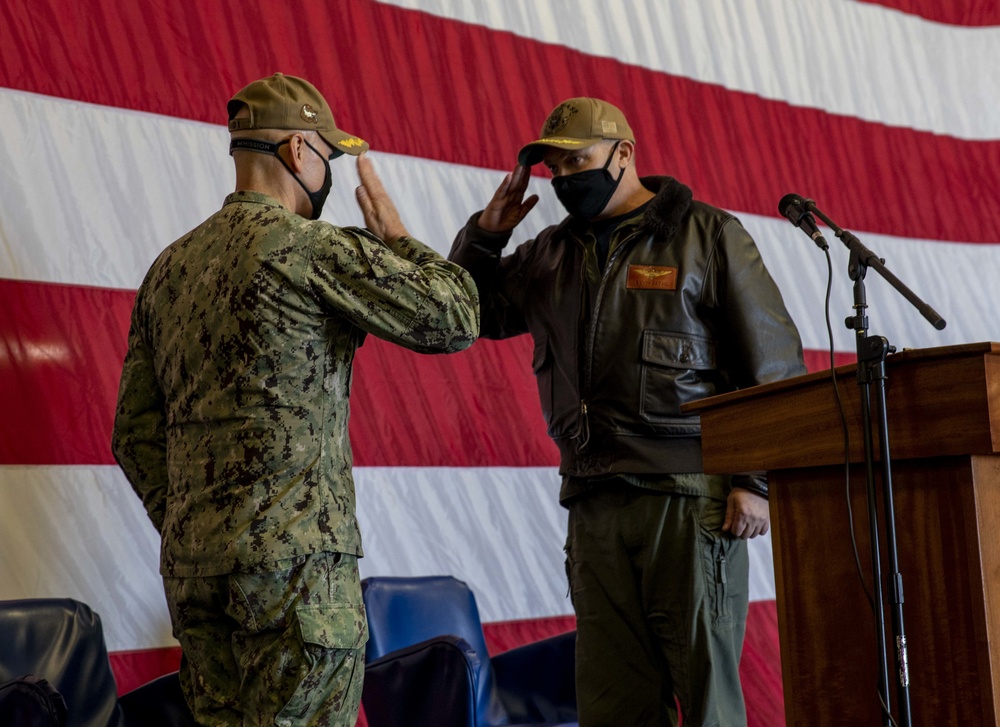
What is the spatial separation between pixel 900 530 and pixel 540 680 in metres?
1.48

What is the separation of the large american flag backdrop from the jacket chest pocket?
0.94 m

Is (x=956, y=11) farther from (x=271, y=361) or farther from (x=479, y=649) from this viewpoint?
(x=271, y=361)

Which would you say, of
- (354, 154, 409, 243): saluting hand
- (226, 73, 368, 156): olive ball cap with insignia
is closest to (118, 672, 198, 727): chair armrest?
(354, 154, 409, 243): saluting hand

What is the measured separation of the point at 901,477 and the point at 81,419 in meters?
1.83

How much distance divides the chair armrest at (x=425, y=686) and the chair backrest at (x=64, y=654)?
0.52 metres

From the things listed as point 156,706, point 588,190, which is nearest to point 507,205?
point 588,190

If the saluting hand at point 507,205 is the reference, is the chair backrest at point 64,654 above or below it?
below

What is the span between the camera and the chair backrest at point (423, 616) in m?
2.66

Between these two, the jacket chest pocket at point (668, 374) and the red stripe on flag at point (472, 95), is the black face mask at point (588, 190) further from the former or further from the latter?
the red stripe on flag at point (472, 95)

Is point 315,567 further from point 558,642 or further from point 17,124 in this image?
point 17,124

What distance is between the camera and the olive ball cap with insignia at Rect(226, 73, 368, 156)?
5.98 feet

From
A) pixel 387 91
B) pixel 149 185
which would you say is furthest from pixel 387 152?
pixel 149 185

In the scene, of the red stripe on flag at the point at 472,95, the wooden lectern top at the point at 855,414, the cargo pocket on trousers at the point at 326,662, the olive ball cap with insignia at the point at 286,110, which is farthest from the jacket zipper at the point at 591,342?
the red stripe on flag at the point at 472,95

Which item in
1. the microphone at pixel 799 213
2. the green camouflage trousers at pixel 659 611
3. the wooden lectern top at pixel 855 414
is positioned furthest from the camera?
the green camouflage trousers at pixel 659 611
